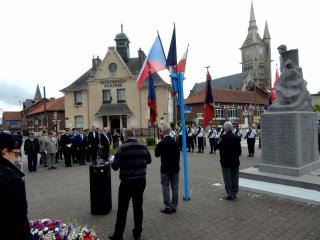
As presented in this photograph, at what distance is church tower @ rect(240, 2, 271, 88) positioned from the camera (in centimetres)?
10538

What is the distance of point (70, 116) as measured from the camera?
46.6 metres

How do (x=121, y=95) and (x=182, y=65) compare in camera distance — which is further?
(x=121, y=95)

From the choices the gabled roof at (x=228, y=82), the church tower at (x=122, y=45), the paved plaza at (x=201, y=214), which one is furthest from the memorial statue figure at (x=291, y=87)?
the gabled roof at (x=228, y=82)

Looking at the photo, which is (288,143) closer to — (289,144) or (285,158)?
(289,144)

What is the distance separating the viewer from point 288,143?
895 centimetres

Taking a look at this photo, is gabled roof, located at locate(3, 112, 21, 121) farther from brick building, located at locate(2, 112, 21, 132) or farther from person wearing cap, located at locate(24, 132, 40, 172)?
person wearing cap, located at locate(24, 132, 40, 172)

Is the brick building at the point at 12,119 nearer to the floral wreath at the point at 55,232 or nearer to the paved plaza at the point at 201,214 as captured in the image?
the paved plaza at the point at 201,214

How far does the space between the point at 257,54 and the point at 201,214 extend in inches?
4210

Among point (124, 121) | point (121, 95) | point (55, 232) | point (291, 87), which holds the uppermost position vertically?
point (121, 95)

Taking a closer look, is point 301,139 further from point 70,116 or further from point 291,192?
point 70,116

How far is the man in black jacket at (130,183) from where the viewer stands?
5.46 meters

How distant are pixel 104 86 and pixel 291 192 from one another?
39.5 metres

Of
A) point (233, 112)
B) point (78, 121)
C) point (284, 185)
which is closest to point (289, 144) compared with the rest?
point (284, 185)

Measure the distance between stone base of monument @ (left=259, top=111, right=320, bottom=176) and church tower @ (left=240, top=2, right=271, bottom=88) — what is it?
319ft
